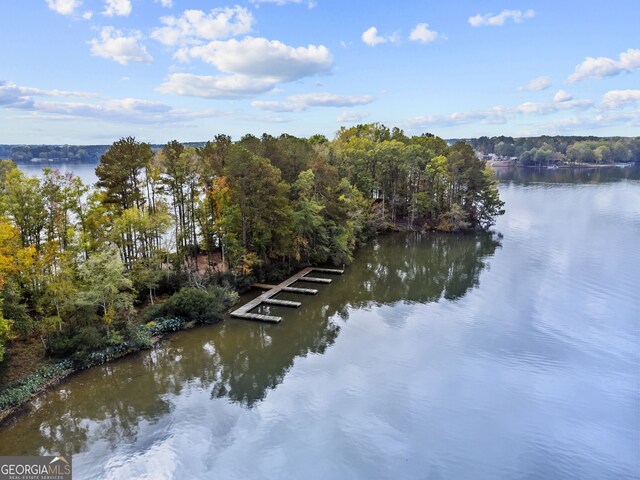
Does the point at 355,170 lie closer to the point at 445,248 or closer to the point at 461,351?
the point at 445,248

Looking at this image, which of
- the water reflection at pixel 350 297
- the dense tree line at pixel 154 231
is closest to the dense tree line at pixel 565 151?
the water reflection at pixel 350 297

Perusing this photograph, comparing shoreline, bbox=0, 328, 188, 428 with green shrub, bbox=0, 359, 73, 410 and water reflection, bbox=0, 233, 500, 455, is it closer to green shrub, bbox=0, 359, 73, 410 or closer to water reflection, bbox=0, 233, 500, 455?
green shrub, bbox=0, 359, 73, 410

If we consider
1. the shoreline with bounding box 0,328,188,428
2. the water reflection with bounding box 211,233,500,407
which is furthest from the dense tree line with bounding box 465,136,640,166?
the shoreline with bounding box 0,328,188,428

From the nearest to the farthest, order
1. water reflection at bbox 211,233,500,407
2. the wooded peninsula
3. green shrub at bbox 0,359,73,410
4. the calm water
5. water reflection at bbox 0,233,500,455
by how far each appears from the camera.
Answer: the calm water
water reflection at bbox 0,233,500,455
green shrub at bbox 0,359,73,410
the wooded peninsula
water reflection at bbox 211,233,500,407

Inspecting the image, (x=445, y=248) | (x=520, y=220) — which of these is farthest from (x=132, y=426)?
(x=520, y=220)

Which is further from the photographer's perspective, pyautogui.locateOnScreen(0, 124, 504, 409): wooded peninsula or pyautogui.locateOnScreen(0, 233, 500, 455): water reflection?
pyautogui.locateOnScreen(0, 124, 504, 409): wooded peninsula

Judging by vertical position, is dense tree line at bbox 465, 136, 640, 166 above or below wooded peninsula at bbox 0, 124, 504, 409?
above
